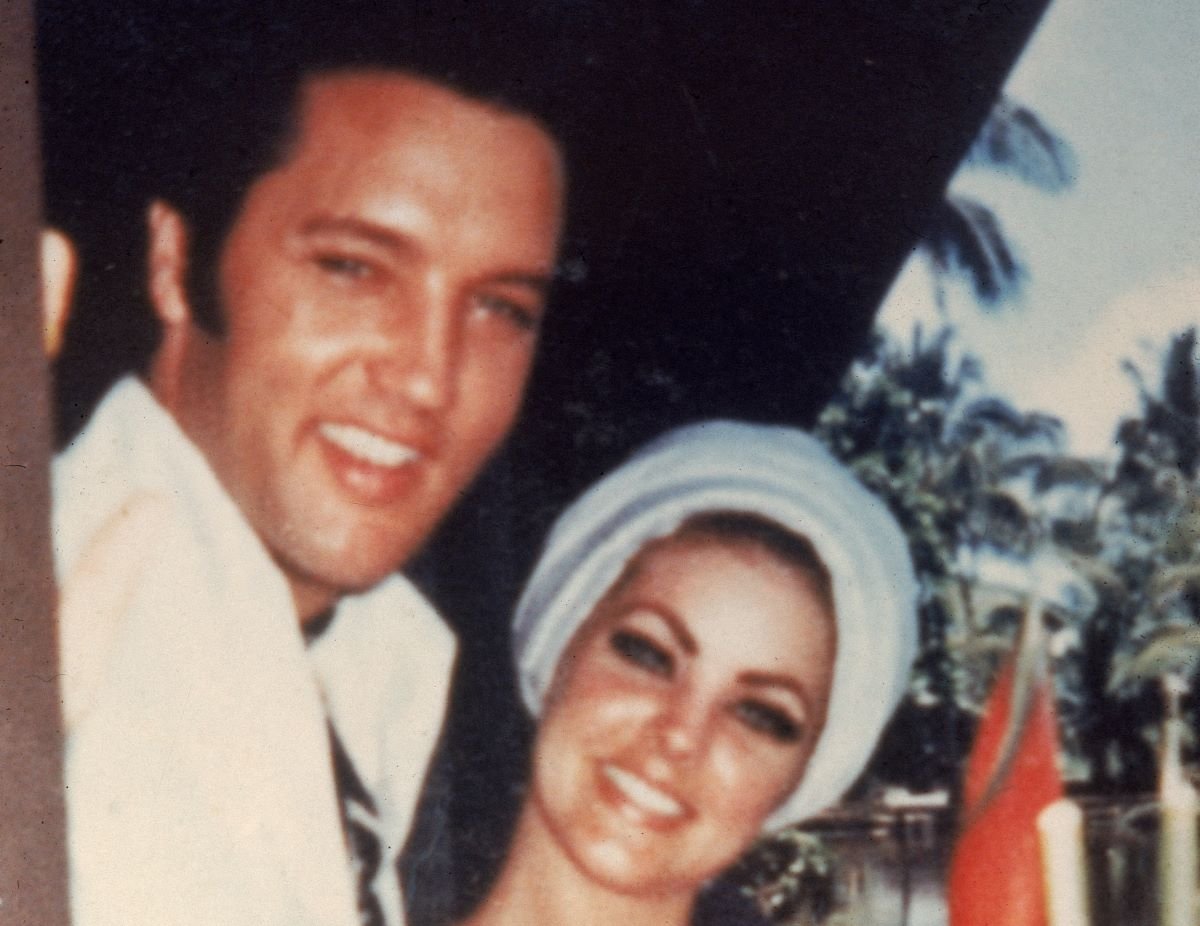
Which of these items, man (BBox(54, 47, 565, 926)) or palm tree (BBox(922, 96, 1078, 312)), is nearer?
man (BBox(54, 47, 565, 926))

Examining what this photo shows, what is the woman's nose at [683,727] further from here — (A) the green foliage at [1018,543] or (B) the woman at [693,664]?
(A) the green foliage at [1018,543]

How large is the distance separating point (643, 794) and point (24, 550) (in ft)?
4.38

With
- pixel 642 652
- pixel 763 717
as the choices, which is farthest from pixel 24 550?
pixel 763 717

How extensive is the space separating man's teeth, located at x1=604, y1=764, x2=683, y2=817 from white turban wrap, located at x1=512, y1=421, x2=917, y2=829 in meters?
0.21

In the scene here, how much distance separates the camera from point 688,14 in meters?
3.29

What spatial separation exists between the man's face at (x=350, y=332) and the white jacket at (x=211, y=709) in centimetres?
8

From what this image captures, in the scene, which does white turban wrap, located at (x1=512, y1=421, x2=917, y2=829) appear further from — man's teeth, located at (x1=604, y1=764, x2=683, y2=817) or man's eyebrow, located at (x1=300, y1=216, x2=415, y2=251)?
man's eyebrow, located at (x1=300, y1=216, x2=415, y2=251)

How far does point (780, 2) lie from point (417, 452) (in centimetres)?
130

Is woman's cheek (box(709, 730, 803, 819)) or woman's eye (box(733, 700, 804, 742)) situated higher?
woman's eye (box(733, 700, 804, 742))

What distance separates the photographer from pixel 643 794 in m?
3.06

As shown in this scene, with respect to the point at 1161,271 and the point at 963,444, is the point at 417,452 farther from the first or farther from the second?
the point at 1161,271

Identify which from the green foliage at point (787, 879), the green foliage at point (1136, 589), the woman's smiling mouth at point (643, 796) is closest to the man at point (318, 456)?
the woman's smiling mouth at point (643, 796)

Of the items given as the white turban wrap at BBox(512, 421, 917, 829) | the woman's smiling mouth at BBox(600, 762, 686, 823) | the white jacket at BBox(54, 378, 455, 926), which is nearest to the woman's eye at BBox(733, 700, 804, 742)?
the white turban wrap at BBox(512, 421, 917, 829)

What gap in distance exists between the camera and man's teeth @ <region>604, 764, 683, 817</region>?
3057 mm
